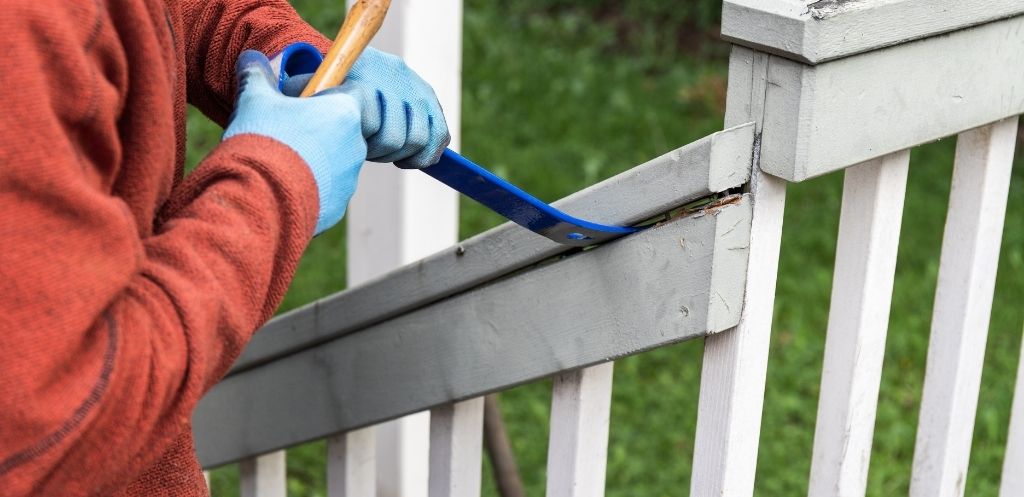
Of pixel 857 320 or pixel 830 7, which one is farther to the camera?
pixel 857 320

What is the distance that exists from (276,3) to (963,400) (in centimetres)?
100

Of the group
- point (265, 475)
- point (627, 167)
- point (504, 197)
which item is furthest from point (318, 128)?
point (627, 167)

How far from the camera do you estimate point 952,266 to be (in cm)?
138

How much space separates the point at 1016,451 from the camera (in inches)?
59.7

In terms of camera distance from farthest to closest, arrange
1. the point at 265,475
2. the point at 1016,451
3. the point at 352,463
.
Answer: the point at 265,475 → the point at 352,463 → the point at 1016,451

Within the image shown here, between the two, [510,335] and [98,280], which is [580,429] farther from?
[98,280]

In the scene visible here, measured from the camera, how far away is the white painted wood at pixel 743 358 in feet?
3.83

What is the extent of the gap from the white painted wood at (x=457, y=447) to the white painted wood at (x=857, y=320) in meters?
0.45

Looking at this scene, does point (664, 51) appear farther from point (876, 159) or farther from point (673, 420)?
point (876, 159)

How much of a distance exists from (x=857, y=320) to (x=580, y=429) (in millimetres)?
341

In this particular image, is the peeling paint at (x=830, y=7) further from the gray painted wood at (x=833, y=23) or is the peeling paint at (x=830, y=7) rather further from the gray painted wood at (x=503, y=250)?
the gray painted wood at (x=503, y=250)

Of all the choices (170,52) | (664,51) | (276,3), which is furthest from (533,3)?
(170,52)

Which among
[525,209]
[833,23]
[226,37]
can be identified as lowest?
[525,209]

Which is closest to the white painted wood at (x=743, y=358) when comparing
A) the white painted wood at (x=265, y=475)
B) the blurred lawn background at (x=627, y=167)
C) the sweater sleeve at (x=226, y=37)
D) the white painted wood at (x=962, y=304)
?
the white painted wood at (x=962, y=304)
